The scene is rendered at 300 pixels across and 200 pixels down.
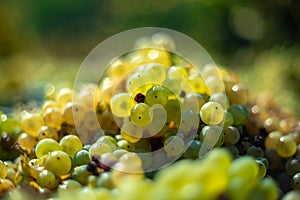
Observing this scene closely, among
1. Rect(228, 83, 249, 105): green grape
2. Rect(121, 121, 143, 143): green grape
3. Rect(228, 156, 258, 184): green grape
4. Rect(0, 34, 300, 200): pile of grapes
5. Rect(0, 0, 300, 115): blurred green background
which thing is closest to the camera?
Rect(228, 156, 258, 184): green grape

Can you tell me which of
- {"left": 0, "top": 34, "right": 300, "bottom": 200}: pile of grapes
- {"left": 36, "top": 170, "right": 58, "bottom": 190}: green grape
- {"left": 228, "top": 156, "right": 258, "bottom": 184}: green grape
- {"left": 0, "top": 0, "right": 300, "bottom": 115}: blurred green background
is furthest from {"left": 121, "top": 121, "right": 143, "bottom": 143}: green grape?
{"left": 0, "top": 0, "right": 300, "bottom": 115}: blurred green background

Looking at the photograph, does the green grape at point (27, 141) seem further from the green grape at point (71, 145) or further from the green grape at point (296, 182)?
the green grape at point (296, 182)

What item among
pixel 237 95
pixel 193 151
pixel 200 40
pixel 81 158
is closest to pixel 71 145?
pixel 81 158

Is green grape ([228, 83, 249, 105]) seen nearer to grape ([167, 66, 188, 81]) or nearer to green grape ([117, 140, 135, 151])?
grape ([167, 66, 188, 81])

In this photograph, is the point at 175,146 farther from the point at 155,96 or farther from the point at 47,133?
the point at 47,133

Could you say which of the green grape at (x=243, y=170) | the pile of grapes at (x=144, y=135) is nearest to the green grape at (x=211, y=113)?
the pile of grapes at (x=144, y=135)

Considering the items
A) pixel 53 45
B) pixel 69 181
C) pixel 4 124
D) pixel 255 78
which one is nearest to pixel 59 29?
pixel 53 45
